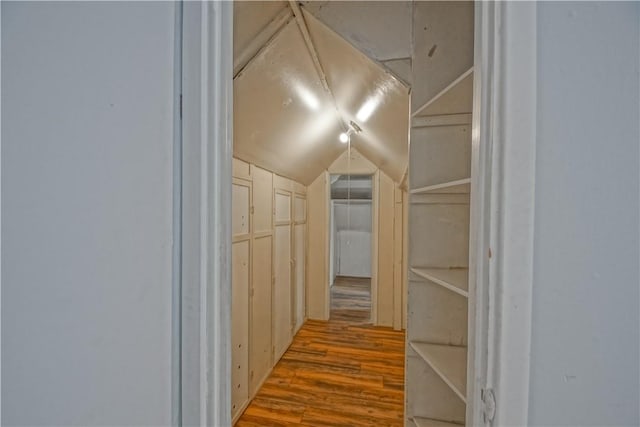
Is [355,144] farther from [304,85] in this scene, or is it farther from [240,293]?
[240,293]

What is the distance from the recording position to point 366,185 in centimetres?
532

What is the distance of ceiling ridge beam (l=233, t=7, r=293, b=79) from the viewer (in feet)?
4.19

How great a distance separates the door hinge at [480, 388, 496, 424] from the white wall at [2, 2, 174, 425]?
2.09ft

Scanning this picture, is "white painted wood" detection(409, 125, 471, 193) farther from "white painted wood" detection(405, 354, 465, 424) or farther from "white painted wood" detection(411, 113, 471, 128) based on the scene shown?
"white painted wood" detection(405, 354, 465, 424)

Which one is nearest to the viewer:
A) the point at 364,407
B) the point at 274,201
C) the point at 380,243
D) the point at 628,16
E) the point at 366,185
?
the point at 628,16

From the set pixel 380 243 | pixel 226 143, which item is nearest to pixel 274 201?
pixel 380 243

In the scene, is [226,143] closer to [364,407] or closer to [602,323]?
[602,323]

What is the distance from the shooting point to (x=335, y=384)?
2.54 m

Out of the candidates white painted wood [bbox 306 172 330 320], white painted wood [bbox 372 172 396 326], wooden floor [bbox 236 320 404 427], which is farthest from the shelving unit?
white painted wood [bbox 306 172 330 320]

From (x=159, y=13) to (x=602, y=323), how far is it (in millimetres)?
1018

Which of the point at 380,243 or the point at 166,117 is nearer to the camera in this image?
the point at 166,117

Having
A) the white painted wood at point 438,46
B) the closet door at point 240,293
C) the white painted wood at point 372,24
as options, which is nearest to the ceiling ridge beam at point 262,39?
the white painted wood at point 372,24

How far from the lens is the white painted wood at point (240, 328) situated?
2.04m

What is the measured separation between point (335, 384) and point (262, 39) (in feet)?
8.72
